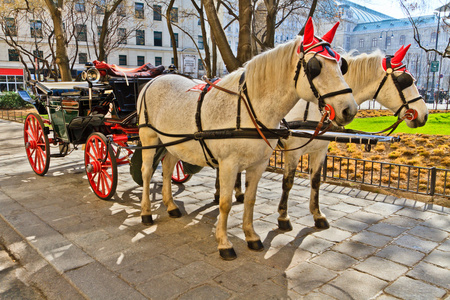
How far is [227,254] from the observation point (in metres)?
3.75

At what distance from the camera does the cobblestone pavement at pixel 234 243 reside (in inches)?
126

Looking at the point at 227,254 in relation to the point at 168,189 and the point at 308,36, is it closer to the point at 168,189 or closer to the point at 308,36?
the point at 168,189

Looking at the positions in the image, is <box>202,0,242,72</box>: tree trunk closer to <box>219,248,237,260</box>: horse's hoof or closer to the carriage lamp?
the carriage lamp

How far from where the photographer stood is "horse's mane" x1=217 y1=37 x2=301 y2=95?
3.32 m

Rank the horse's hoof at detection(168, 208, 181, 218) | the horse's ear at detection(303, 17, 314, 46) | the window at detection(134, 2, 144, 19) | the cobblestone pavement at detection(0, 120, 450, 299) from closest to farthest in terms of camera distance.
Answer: the horse's ear at detection(303, 17, 314, 46) < the cobblestone pavement at detection(0, 120, 450, 299) < the horse's hoof at detection(168, 208, 181, 218) < the window at detection(134, 2, 144, 19)

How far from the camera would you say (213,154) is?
12.6 feet

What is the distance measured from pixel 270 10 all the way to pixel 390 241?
816 cm

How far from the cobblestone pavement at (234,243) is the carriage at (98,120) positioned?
1.85 ft

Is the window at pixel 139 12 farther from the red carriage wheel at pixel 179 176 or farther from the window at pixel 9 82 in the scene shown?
the window at pixel 9 82

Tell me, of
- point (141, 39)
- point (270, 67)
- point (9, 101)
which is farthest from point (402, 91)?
point (141, 39)

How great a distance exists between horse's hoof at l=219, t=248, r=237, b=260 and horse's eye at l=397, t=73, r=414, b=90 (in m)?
2.68

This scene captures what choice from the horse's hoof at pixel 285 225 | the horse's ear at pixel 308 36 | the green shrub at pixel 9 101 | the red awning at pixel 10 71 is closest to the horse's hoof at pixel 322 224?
the horse's hoof at pixel 285 225

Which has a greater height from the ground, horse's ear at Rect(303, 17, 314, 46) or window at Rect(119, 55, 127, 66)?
window at Rect(119, 55, 127, 66)

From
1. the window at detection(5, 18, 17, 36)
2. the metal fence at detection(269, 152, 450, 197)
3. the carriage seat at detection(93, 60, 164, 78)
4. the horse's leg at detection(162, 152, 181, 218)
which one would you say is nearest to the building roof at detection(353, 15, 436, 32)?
the window at detection(5, 18, 17, 36)
